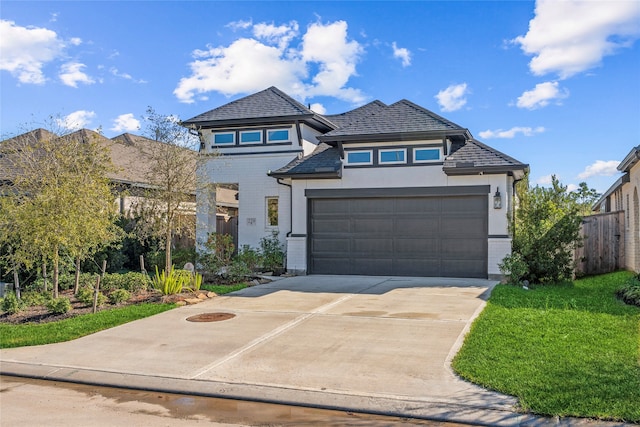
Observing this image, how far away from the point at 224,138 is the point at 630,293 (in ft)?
41.7

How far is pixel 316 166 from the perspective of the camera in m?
16.4

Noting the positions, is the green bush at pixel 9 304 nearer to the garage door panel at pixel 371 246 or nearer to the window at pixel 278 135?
the garage door panel at pixel 371 246

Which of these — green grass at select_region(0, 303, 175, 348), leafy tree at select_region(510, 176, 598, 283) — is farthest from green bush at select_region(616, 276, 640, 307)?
green grass at select_region(0, 303, 175, 348)

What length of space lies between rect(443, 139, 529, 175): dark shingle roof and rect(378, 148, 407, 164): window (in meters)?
1.24

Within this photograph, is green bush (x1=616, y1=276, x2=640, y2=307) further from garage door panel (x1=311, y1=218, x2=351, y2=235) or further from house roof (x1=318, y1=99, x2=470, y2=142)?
garage door panel (x1=311, y1=218, x2=351, y2=235)

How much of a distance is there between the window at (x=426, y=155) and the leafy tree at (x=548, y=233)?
270cm

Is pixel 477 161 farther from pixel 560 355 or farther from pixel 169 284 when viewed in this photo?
pixel 560 355

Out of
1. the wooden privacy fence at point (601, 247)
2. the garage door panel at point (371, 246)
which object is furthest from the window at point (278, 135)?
the wooden privacy fence at point (601, 247)

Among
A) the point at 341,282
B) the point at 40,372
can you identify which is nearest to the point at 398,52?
the point at 341,282

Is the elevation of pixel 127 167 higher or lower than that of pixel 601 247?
higher

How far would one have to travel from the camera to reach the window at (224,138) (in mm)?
17969

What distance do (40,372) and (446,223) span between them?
1119 cm

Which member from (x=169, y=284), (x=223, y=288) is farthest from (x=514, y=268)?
(x=169, y=284)

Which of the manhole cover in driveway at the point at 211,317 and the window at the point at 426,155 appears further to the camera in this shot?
the window at the point at 426,155
